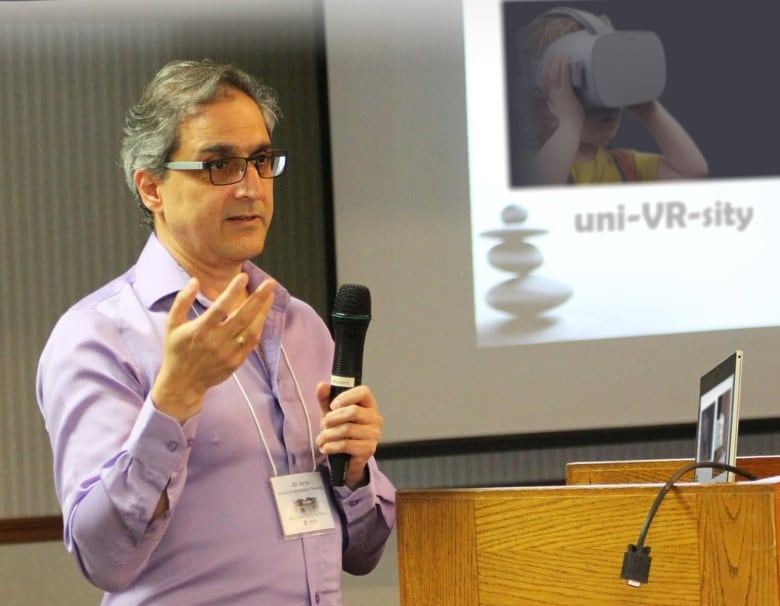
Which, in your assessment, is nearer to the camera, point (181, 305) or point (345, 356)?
point (181, 305)

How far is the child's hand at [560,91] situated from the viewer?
11.5 ft

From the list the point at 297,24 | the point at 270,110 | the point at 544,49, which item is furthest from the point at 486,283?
the point at 270,110

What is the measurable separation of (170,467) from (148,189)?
56 cm

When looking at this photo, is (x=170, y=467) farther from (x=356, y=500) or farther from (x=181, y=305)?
(x=356, y=500)

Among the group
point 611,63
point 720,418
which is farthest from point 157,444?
point 611,63

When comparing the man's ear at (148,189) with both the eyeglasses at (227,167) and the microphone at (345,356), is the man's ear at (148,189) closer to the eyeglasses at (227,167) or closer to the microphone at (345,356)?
the eyeglasses at (227,167)

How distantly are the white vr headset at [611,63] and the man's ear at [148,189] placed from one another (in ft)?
6.40

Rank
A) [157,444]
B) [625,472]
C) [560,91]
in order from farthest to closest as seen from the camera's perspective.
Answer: [560,91], [625,472], [157,444]

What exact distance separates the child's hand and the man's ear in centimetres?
188

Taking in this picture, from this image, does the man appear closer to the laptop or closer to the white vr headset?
the laptop

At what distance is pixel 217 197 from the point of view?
71.3 inches

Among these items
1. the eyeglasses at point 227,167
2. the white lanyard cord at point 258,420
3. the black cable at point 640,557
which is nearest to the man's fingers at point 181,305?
the white lanyard cord at point 258,420

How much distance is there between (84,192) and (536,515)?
7.79 ft

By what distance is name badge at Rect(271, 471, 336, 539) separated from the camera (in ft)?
5.77
